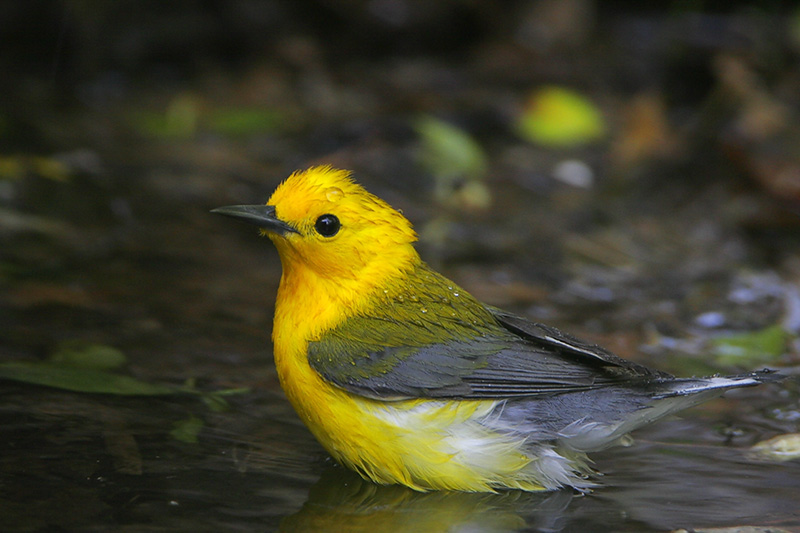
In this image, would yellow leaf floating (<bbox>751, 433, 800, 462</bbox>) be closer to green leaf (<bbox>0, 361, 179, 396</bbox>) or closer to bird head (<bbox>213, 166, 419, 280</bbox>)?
bird head (<bbox>213, 166, 419, 280</bbox>)

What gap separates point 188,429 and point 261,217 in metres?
0.85

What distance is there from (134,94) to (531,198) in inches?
149

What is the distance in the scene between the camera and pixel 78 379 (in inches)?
146

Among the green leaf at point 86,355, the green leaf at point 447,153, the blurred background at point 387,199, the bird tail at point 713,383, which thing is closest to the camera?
the blurred background at point 387,199

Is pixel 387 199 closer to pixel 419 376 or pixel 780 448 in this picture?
pixel 419 376

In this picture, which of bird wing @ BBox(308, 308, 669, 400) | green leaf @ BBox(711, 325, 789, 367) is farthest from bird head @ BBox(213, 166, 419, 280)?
green leaf @ BBox(711, 325, 789, 367)

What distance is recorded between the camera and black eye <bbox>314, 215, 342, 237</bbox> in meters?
3.71

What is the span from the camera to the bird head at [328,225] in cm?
371

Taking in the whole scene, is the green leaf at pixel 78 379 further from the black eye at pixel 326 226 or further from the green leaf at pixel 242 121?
the green leaf at pixel 242 121

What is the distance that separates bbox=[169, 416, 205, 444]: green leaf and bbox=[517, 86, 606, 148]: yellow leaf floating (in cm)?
528

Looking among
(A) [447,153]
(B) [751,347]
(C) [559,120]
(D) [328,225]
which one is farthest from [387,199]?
(D) [328,225]

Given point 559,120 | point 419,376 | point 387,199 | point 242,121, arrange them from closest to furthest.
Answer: point 419,376
point 387,199
point 242,121
point 559,120

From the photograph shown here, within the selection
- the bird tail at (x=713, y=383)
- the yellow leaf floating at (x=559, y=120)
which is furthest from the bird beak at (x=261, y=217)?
the yellow leaf floating at (x=559, y=120)

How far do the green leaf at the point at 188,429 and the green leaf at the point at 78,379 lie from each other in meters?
0.26
